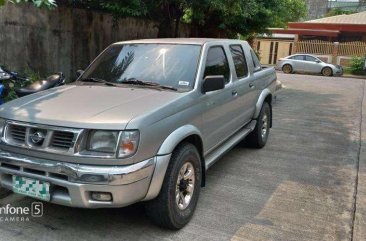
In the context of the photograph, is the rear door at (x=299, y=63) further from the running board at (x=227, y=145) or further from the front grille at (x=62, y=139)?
the front grille at (x=62, y=139)

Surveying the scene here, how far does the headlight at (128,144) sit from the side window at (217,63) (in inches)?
58.6

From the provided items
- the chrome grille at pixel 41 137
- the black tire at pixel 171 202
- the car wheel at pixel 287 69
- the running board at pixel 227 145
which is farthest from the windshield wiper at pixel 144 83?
the car wheel at pixel 287 69

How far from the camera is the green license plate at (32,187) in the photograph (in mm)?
3297

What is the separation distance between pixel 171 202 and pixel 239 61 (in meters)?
2.70

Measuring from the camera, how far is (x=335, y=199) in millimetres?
4660

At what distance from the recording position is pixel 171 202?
11.7ft

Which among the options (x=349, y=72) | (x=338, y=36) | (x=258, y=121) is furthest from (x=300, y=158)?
(x=338, y=36)

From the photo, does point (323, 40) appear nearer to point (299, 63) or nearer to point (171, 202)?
point (299, 63)

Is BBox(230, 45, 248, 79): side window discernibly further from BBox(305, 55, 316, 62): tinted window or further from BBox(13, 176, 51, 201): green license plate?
BBox(305, 55, 316, 62): tinted window

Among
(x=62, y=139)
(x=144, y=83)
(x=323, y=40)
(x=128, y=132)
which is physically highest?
(x=323, y=40)

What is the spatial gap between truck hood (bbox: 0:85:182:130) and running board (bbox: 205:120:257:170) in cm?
96

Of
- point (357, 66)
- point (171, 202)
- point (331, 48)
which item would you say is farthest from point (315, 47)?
point (171, 202)

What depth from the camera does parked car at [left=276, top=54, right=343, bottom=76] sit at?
82.0 feet

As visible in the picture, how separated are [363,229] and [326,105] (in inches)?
320
